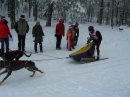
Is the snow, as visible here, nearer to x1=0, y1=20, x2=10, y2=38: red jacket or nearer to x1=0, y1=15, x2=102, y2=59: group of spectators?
x1=0, y1=15, x2=102, y2=59: group of spectators

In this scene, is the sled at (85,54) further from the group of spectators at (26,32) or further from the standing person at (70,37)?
the standing person at (70,37)

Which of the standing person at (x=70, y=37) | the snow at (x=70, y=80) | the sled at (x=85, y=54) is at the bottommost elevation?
the snow at (x=70, y=80)

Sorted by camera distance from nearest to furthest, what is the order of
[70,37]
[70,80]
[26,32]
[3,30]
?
1. [70,80]
2. [3,30]
3. [26,32]
4. [70,37]

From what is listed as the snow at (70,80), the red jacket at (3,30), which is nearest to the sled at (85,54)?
the snow at (70,80)

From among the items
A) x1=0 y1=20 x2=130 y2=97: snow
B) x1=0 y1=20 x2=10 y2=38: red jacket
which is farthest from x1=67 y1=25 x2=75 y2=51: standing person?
x1=0 y1=20 x2=10 y2=38: red jacket

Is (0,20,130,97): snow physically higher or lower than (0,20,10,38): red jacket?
lower

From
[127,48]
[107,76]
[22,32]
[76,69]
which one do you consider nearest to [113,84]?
[107,76]

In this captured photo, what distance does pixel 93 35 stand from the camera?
891 cm

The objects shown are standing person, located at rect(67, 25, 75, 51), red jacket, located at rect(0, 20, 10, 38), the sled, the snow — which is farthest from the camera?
standing person, located at rect(67, 25, 75, 51)

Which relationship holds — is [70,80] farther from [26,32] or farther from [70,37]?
[70,37]

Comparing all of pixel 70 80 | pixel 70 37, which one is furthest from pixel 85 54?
pixel 70 37

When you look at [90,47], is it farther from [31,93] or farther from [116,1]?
[116,1]

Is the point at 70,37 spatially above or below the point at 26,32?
below

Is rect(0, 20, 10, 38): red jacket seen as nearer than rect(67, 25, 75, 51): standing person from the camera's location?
Yes
